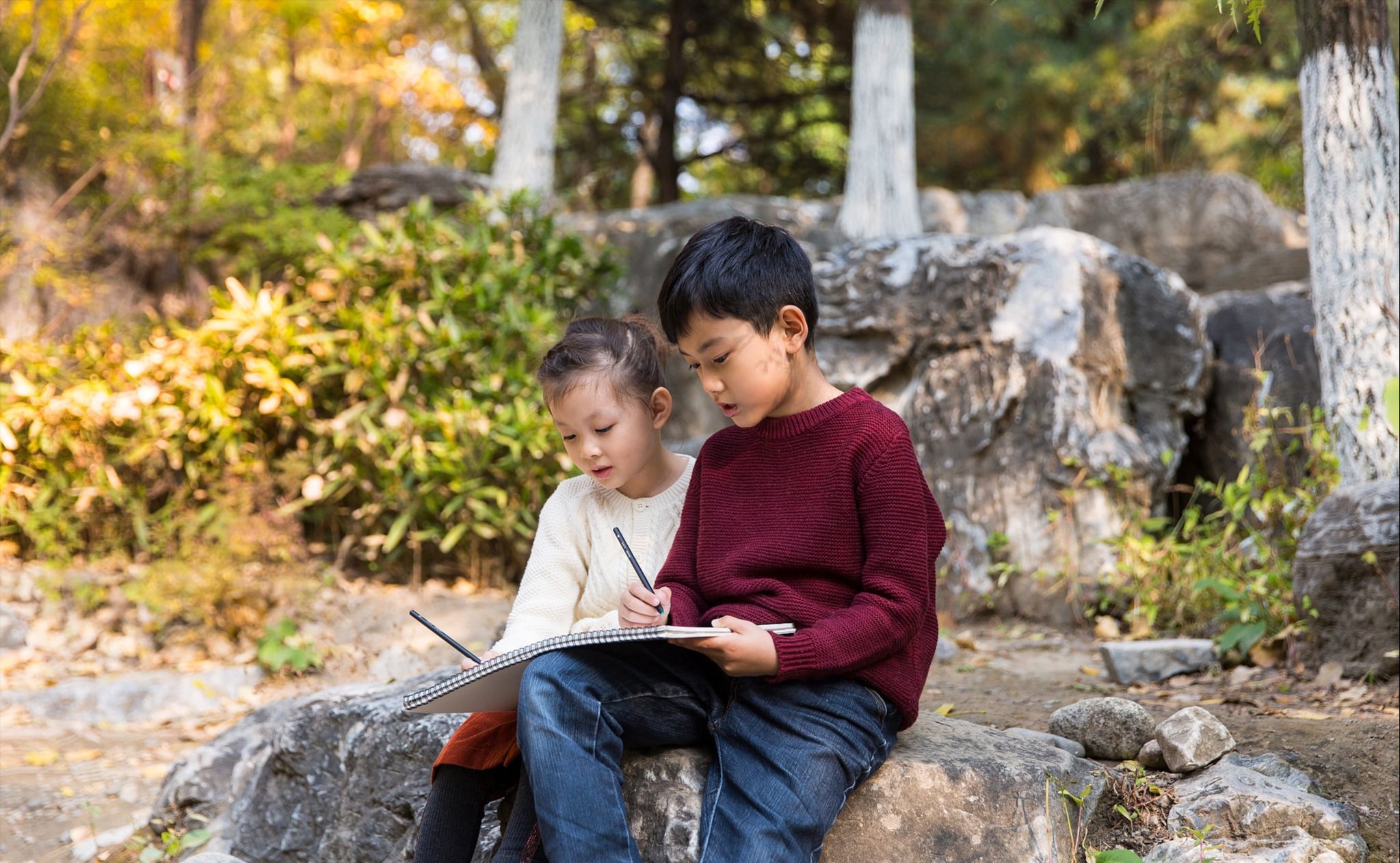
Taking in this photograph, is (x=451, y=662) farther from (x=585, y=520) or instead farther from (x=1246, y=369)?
(x=1246, y=369)

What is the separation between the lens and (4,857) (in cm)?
325

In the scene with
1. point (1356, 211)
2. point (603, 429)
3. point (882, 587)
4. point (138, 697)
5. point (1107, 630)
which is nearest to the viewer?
point (882, 587)

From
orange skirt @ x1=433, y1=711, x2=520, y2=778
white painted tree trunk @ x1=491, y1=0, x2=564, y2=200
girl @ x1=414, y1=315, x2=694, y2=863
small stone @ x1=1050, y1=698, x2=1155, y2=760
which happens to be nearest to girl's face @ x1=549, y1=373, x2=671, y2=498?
girl @ x1=414, y1=315, x2=694, y2=863

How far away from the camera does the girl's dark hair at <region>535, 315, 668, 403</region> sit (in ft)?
7.39

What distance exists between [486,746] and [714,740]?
0.46m

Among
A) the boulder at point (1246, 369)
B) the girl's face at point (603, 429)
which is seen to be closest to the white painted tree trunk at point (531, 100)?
the boulder at point (1246, 369)

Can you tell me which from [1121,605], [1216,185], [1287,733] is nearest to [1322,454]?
[1121,605]

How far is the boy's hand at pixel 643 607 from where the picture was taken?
77.2 inches

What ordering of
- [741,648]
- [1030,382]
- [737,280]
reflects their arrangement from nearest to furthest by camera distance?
1. [741,648]
2. [737,280]
3. [1030,382]

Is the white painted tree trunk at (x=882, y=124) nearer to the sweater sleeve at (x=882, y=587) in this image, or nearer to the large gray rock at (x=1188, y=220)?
the large gray rock at (x=1188, y=220)

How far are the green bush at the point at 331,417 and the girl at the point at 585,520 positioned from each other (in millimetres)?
2950

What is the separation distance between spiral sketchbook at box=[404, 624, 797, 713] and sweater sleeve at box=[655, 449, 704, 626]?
0.13 meters

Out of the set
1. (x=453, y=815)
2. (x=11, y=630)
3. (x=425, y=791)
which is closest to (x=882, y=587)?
(x=453, y=815)

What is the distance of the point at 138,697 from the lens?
4.73 meters
